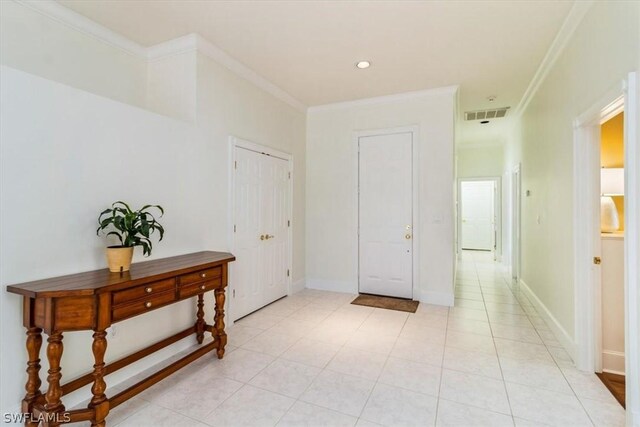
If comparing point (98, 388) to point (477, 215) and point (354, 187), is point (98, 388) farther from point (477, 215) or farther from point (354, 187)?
point (477, 215)

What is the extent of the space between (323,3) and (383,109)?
2258mm

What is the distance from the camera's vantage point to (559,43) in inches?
115

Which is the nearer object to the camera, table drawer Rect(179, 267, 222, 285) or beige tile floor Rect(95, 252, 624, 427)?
beige tile floor Rect(95, 252, 624, 427)

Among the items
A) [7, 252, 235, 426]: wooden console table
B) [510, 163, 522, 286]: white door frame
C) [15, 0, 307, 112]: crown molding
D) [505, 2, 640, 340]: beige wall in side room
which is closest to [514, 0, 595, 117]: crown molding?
[505, 2, 640, 340]: beige wall in side room

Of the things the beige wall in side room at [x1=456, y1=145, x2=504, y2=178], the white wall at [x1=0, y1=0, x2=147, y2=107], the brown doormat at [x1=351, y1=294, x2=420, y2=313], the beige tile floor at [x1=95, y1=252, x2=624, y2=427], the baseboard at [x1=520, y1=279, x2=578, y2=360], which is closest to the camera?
the beige tile floor at [x1=95, y1=252, x2=624, y2=427]

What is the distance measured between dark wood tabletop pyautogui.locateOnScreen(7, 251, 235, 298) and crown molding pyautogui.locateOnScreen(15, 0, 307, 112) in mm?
2015

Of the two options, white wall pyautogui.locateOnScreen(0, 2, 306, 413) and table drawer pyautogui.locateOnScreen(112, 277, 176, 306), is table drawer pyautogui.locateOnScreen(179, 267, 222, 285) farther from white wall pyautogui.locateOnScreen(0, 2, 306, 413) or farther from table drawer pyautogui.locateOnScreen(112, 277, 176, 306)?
white wall pyautogui.locateOnScreen(0, 2, 306, 413)

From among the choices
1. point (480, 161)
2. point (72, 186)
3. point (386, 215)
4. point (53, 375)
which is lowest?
point (53, 375)

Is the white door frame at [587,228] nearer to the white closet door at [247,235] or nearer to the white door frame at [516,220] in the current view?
the white door frame at [516,220]

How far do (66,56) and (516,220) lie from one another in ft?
21.4

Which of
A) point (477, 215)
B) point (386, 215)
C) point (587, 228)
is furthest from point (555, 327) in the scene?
point (477, 215)

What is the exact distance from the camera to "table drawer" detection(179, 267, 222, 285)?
7.64ft

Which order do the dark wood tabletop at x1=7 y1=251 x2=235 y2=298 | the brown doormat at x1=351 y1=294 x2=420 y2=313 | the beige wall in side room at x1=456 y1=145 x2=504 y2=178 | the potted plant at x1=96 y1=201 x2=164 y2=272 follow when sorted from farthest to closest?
the beige wall in side room at x1=456 y1=145 x2=504 y2=178, the brown doormat at x1=351 y1=294 x2=420 y2=313, the potted plant at x1=96 y1=201 x2=164 y2=272, the dark wood tabletop at x1=7 y1=251 x2=235 y2=298

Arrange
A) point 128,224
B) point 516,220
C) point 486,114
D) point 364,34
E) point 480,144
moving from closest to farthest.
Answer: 1. point 128,224
2. point 364,34
3. point 486,114
4. point 516,220
5. point 480,144
